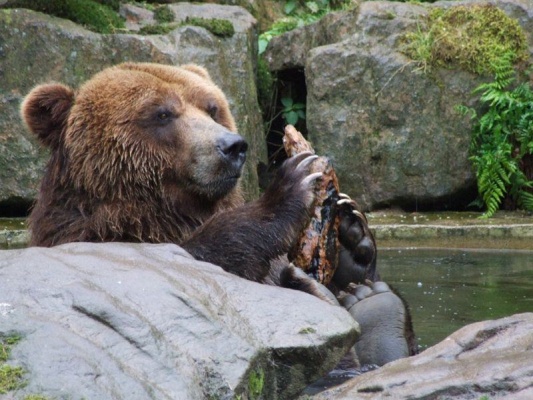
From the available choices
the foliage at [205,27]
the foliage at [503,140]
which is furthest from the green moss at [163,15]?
the foliage at [503,140]

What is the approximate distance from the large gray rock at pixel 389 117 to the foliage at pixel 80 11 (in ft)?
7.96

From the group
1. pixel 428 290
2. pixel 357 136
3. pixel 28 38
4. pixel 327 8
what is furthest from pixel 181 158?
pixel 327 8

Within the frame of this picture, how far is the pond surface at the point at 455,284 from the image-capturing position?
5.93 m

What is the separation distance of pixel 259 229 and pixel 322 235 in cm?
58

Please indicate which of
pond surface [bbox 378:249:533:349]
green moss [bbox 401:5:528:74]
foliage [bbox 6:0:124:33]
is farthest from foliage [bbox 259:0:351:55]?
pond surface [bbox 378:249:533:349]

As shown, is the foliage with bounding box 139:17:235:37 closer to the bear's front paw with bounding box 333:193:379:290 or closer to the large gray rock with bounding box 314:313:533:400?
the bear's front paw with bounding box 333:193:379:290

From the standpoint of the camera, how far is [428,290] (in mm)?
7055

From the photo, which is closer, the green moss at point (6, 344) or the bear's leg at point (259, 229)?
the green moss at point (6, 344)

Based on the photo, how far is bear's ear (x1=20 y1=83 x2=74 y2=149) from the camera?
4.84 meters

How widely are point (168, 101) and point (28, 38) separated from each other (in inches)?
213

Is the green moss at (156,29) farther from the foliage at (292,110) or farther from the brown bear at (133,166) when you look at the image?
the brown bear at (133,166)

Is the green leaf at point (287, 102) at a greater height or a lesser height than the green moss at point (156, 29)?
lesser

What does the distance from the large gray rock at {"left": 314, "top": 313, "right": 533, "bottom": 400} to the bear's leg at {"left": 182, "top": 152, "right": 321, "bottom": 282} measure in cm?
101

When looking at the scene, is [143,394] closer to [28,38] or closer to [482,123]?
[28,38]
